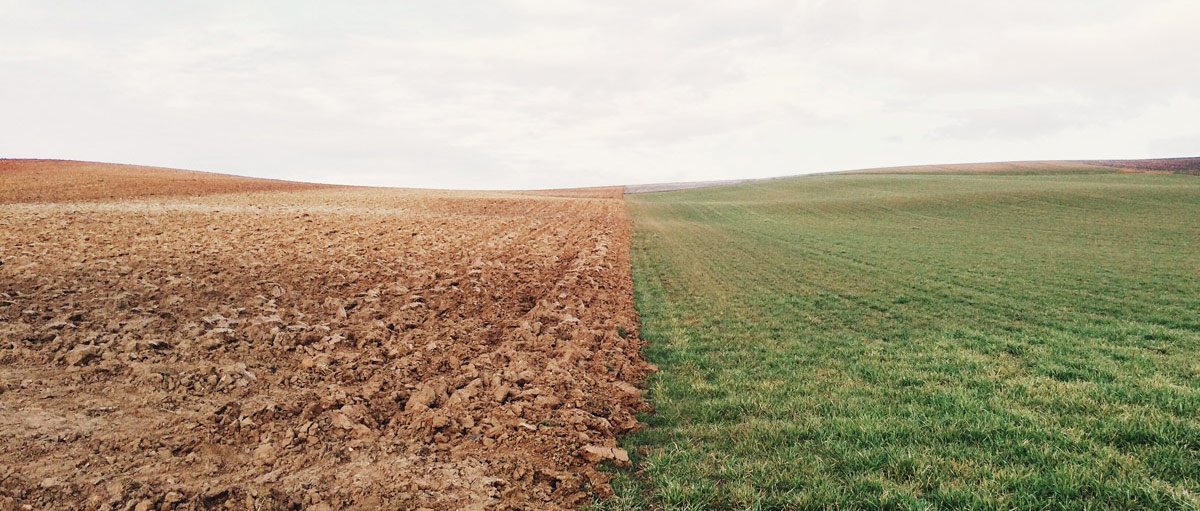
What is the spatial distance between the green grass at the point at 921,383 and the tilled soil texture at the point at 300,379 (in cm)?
94

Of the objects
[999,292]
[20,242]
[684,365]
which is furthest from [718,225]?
[20,242]

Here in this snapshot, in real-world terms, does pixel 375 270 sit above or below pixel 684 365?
above

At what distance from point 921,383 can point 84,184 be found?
171ft

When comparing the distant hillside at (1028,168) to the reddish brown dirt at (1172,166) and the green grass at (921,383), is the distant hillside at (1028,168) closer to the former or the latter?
the reddish brown dirt at (1172,166)

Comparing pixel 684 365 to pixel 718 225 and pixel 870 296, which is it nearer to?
pixel 870 296

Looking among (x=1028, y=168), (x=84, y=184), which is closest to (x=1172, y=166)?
(x=1028, y=168)

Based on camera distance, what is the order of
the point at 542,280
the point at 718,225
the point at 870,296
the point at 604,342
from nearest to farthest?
Result: the point at 604,342 < the point at 870,296 < the point at 542,280 < the point at 718,225

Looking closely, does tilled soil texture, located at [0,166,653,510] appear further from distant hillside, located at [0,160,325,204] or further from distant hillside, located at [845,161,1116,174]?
distant hillside, located at [845,161,1116,174]

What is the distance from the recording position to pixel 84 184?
38.5 m

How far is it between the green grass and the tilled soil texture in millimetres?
941

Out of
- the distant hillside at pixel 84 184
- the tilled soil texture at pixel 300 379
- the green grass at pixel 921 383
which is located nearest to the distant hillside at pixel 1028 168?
the green grass at pixel 921 383

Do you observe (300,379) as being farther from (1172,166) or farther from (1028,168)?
(1172,166)

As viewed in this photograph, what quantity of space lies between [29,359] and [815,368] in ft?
33.4

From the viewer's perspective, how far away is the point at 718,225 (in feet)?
108
